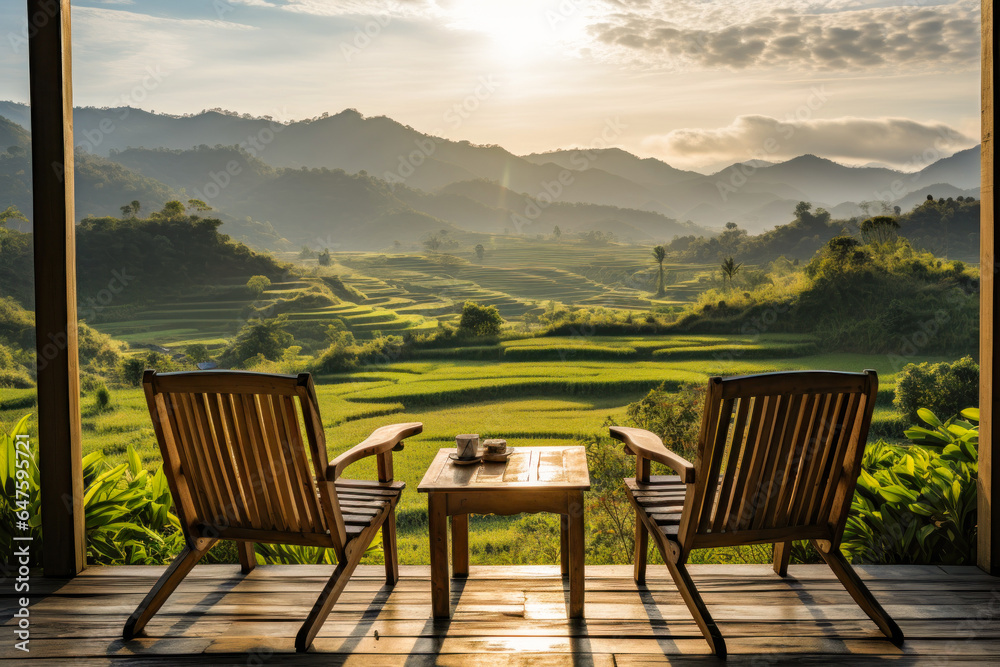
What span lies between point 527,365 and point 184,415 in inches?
235

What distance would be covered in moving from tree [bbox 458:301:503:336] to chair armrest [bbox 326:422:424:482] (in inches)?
218

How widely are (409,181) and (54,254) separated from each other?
226 inches

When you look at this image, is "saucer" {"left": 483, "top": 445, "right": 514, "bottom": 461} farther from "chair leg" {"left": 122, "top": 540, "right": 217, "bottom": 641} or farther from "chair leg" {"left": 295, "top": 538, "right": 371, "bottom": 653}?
"chair leg" {"left": 122, "top": 540, "right": 217, "bottom": 641}

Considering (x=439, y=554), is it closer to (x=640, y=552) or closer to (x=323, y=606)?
(x=323, y=606)

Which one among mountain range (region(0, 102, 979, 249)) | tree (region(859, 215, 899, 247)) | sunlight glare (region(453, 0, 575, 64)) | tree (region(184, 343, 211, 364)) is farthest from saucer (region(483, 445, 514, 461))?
tree (region(184, 343, 211, 364))

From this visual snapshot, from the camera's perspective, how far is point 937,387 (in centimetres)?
671

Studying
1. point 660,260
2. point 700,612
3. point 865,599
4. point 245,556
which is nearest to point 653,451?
point 700,612

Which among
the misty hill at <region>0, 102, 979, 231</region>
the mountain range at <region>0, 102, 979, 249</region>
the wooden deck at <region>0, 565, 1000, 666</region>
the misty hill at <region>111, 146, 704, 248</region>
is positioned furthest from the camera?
the misty hill at <region>111, 146, 704, 248</region>

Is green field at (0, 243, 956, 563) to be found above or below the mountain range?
below

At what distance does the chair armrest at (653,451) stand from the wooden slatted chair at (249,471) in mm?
1043

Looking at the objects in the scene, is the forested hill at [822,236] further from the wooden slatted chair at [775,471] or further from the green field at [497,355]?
the wooden slatted chair at [775,471]

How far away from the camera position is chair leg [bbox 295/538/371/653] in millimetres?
2242

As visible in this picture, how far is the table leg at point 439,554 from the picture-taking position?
2424 millimetres

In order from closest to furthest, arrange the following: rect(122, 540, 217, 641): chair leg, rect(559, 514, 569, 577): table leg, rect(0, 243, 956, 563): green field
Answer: rect(122, 540, 217, 641): chair leg < rect(559, 514, 569, 577): table leg < rect(0, 243, 956, 563): green field
